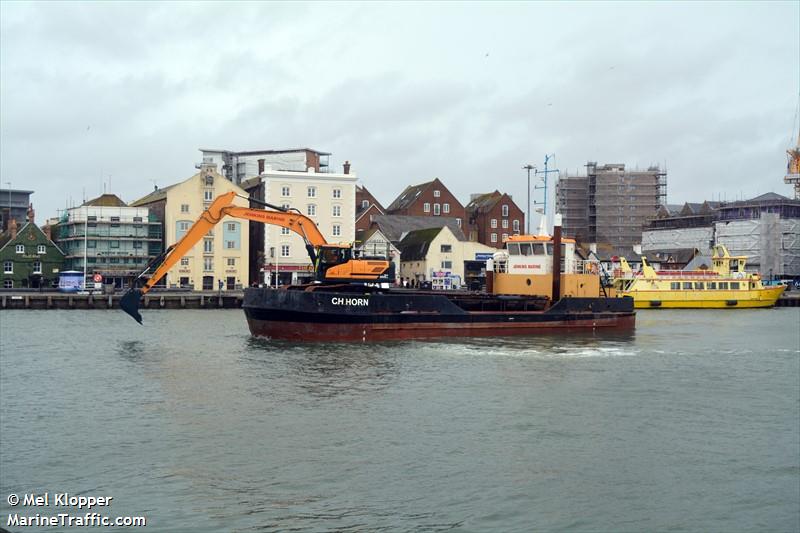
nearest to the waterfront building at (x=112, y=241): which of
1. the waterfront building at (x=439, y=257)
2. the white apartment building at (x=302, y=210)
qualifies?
the white apartment building at (x=302, y=210)

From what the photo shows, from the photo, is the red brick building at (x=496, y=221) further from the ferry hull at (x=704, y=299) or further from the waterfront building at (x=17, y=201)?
the waterfront building at (x=17, y=201)

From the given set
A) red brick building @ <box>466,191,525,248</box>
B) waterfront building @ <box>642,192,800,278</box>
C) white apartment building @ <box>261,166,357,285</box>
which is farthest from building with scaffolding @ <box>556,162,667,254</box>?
white apartment building @ <box>261,166,357,285</box>

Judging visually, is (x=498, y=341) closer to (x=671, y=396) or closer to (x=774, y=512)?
(x=671, y=396)

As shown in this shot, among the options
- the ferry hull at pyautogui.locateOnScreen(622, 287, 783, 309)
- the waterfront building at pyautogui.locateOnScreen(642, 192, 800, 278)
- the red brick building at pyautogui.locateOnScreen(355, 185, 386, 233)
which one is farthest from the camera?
the waterfront building at pyautogui.locateOnScreen(642, 192, 800, 278)

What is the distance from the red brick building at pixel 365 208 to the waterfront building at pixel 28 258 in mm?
27785

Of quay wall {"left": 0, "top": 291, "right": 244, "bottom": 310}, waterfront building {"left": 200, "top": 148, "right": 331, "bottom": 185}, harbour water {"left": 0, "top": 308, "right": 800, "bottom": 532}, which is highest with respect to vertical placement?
waterfront building {"left": 200, "top": 148, "right": 331, "bottom": 185}

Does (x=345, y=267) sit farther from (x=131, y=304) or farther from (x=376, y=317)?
(x=131, y=304)

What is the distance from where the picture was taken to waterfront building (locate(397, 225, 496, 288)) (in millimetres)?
71750

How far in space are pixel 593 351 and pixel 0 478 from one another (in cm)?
2338

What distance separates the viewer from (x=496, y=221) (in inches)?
3393

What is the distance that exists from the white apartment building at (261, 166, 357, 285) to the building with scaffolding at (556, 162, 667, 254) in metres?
44.2

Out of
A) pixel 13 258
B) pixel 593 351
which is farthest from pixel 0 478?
pixel 13 258

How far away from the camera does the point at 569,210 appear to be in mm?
110125

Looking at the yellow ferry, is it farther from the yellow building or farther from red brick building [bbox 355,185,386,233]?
the yellow building
